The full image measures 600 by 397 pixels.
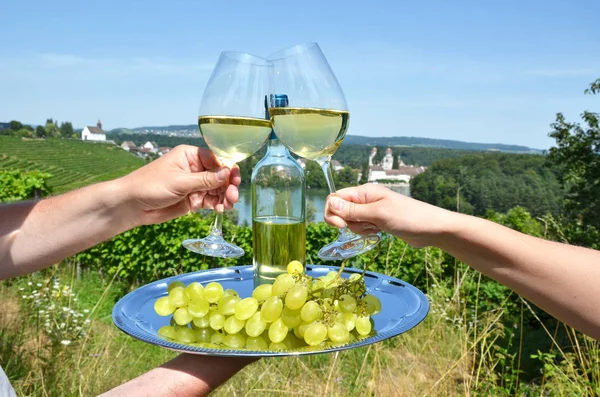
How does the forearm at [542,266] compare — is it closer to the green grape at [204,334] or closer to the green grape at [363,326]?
the green grape at [363,326]

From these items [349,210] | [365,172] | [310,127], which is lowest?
[365,172]

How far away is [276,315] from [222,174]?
0.63 m

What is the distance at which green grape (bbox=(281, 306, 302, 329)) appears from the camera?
175 cm

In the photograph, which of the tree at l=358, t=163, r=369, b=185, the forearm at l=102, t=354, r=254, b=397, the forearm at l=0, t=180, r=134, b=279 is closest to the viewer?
the forearm at l=102, t=354, r=254, b=397

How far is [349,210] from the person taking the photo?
74.7 inches

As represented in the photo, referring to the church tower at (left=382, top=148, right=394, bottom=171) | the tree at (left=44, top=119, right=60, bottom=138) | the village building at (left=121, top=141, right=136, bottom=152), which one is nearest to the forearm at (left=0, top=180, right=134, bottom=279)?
the church tower at (left=382, top=148, right=394, bottom=171)

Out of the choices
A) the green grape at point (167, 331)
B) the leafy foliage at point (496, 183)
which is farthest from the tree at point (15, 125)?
the green grape at point (167, 331)

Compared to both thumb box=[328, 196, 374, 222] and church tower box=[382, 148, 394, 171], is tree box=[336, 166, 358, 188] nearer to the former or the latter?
thumb box=[328, 196, 374, 222]

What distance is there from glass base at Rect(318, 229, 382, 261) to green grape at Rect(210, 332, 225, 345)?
510 millimetres

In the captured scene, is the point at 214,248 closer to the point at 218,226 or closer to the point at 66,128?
the point at 218,226

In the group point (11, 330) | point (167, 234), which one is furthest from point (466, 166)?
point (11, 330)

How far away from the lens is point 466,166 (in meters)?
25.4

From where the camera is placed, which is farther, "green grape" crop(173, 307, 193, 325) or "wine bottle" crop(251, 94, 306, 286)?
"wine bottle" crop(251, 94, 306, 286)

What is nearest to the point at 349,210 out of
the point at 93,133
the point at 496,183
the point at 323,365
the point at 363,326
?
the point at 363,326
